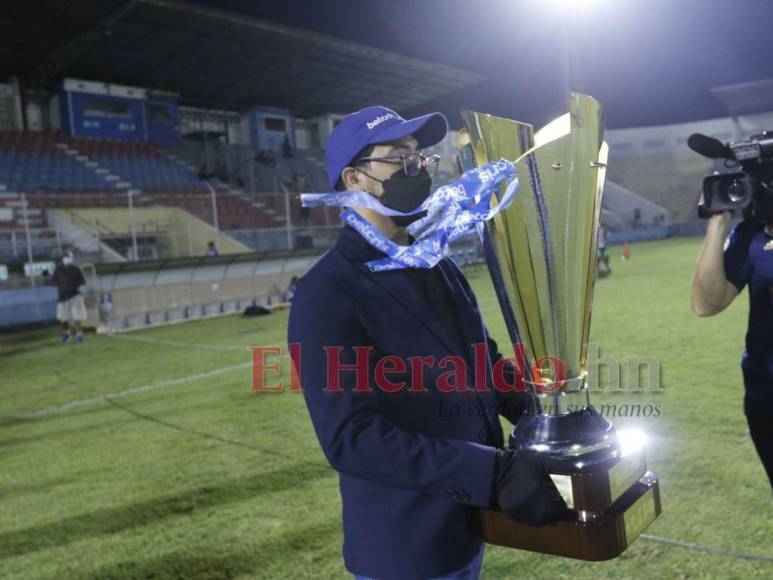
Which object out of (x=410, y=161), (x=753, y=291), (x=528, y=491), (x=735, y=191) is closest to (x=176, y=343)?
(x=753, y=291)

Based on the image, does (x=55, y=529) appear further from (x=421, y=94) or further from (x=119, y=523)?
(x=421, y=94)

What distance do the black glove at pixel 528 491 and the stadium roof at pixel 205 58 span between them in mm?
20189

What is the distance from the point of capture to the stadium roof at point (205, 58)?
1883 cm

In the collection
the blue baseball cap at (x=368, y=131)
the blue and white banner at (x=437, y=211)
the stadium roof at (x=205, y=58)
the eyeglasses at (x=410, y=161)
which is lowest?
Result: the blue and white banner at (x=437, y=211)

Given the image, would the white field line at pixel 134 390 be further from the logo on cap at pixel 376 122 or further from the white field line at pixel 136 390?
the logo on cap at pixel 376 122

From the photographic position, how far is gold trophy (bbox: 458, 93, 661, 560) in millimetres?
1142

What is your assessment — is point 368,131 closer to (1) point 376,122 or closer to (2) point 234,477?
(1) point 376,122

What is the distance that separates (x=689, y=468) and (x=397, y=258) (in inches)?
113

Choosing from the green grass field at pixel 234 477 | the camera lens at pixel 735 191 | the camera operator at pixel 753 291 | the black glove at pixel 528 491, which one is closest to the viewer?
the black glove at pixel 528 491

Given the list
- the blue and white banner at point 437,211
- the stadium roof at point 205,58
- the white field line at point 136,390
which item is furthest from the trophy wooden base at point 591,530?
the stadium roof at point 205,58

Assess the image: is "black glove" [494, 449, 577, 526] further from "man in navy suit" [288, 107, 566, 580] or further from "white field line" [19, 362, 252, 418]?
"white field line" [19, 362, 252, 418]

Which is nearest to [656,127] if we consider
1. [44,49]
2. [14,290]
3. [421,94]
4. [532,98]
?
[421,94]

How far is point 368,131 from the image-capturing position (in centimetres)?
135

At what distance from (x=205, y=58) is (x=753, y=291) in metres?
23.7
